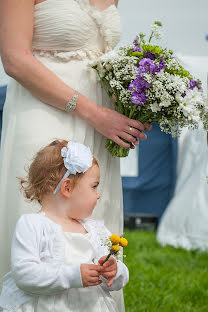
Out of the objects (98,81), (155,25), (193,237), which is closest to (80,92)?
(98,81)

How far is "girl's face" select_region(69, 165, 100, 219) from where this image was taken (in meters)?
2.12

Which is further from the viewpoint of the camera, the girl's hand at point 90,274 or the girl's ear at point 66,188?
the girl's ear at point 66,188

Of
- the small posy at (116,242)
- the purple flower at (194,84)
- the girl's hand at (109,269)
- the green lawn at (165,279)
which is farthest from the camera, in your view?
the green lawn at (165,279)

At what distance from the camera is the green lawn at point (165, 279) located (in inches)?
148

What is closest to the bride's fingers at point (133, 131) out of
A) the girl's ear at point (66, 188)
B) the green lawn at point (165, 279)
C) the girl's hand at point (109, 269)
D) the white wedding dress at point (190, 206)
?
the girl's ear at point (66, 188)

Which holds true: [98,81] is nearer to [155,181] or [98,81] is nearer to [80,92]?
[80,92]

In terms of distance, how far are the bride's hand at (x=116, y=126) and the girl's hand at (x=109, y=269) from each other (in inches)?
27.6

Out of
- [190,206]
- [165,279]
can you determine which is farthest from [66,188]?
[190,206]

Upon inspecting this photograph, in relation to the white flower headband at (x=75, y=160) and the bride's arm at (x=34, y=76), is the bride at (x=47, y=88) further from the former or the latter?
the white flower headband at (x=75, y=160)

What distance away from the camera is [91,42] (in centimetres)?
264

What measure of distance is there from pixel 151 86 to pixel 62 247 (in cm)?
87

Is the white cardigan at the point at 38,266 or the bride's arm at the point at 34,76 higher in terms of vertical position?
the bride's arm at the point at 34,76

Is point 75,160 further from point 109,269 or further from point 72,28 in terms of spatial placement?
point 72,28

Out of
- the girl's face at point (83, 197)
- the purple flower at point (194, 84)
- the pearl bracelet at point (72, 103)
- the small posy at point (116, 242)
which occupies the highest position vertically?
the purple flower at point (194, 84)
